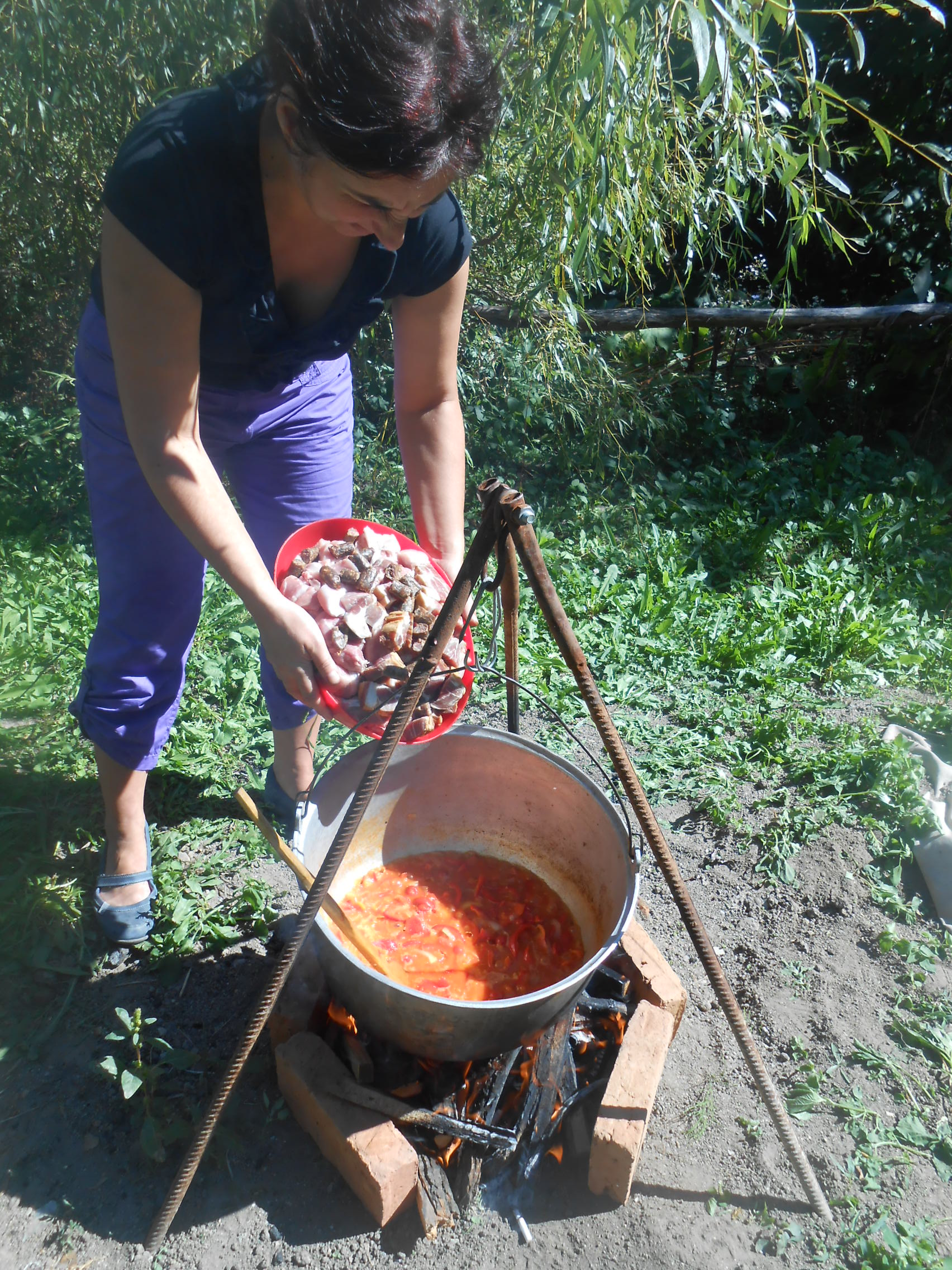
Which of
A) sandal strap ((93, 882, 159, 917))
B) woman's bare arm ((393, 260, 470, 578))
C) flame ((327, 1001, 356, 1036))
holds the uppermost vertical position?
woman's bare arm ((393, 260, 470, 578))

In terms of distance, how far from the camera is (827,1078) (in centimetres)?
216

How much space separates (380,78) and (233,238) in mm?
433

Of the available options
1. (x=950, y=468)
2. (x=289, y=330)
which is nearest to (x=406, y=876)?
(x=289, y=330)

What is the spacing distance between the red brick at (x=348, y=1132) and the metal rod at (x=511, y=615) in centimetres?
85

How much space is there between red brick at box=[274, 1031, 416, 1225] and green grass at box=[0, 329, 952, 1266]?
0.51 m

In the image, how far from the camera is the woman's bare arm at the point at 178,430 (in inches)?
58.1

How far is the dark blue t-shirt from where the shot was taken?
4.74 feet

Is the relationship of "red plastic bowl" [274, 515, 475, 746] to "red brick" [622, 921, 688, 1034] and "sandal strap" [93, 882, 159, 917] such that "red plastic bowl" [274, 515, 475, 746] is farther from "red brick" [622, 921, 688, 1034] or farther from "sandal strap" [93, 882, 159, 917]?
"sandal strap" [93, 882, 159, 917]

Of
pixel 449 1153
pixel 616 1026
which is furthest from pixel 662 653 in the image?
pixel 449 1153

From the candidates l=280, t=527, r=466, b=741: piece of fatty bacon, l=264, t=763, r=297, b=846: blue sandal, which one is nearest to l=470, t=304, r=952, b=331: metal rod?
l=264, t=763, r=297, b=846: blue sandal

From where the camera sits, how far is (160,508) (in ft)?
6.20

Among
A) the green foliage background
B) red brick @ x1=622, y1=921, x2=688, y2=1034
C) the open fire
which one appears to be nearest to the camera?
the open fire

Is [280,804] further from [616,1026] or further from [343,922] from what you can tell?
[616,1026]

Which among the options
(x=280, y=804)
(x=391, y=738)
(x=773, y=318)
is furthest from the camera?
(x=773, y=318)
